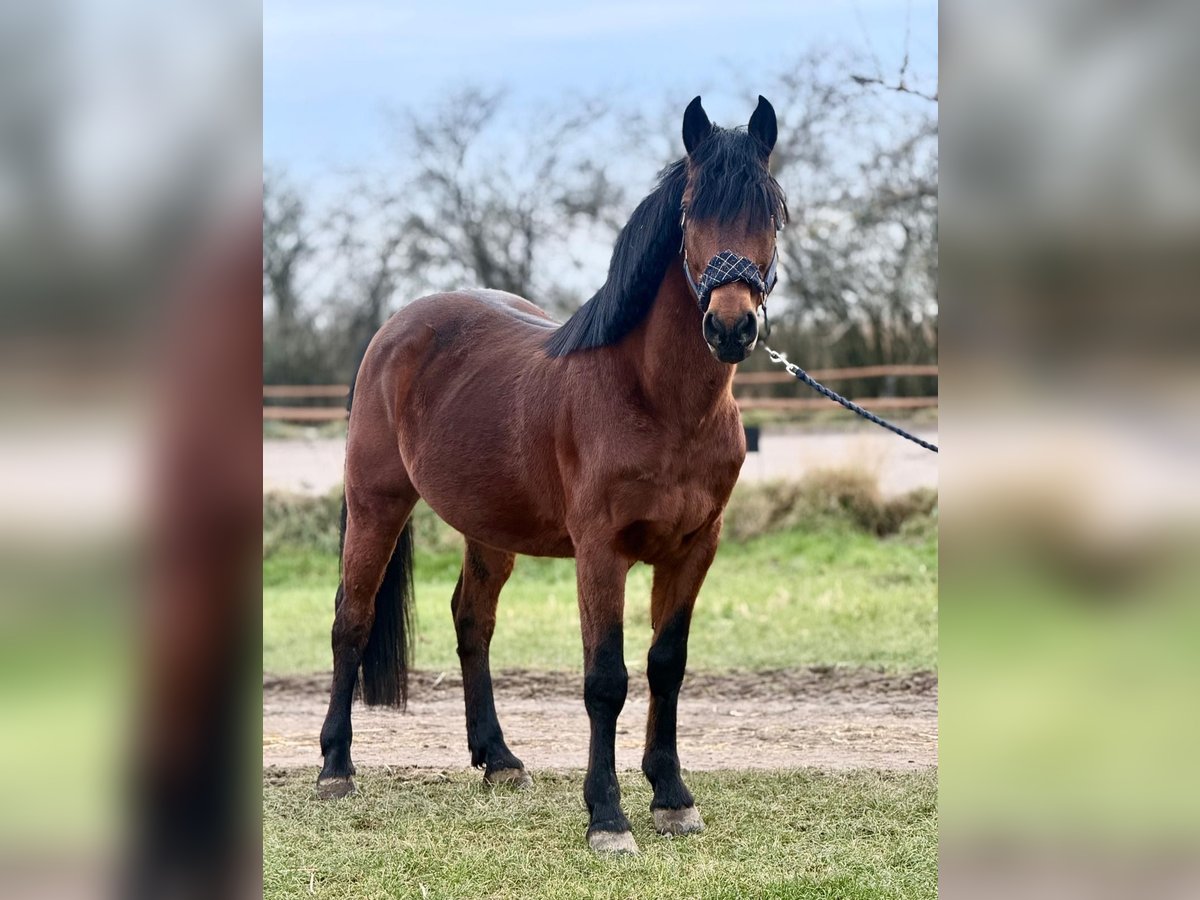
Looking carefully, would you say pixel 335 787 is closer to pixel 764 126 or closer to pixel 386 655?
pixel 386 655

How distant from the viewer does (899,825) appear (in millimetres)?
4109

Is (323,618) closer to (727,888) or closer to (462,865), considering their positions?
(462,865)

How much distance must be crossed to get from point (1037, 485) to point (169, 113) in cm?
79

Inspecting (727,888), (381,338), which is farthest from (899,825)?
(381,338)

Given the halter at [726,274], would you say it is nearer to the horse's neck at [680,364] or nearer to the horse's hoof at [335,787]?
the horse's neck at [680,364]

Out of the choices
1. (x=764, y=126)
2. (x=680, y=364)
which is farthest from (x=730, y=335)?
(x=764, y=126)

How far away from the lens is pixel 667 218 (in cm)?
393

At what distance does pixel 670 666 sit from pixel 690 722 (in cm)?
205

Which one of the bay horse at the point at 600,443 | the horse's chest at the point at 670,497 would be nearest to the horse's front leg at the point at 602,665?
the bay horse at the point at 600,443

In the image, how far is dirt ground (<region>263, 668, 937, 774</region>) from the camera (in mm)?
5418

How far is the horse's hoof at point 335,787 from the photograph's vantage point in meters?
4.80

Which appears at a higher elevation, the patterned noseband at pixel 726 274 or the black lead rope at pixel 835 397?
the patterned noseband at pixel 726 274

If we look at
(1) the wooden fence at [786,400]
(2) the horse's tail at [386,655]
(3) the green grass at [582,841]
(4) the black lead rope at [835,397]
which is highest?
(4) the black lead rope at [835,397]

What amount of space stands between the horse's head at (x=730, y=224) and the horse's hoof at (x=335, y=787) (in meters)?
2.60
